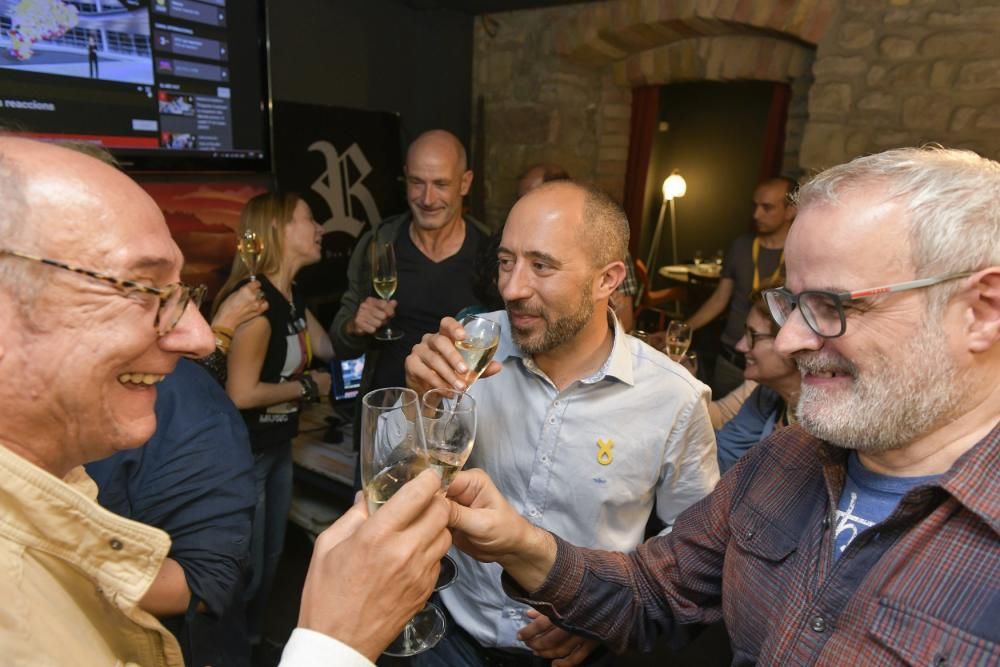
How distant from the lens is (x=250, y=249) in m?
2.76

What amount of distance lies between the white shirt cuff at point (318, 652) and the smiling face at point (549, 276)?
1.00 m

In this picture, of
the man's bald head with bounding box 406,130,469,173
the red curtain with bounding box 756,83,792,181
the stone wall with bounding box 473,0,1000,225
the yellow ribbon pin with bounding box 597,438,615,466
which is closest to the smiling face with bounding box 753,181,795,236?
the stone wall with bounding box 473,0,1000,225

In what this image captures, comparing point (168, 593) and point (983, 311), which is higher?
point (983, 311)

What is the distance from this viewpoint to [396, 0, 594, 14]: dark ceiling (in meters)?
5.16

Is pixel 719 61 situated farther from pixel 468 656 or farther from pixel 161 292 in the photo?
pixel 161 292

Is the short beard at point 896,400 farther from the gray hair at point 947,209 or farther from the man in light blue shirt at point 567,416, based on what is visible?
the man in light blue shirt at point 567,416

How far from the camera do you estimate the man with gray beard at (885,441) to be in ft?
2.98

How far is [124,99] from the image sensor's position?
10.6 ft

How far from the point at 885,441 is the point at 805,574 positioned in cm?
26

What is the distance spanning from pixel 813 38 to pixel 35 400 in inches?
193

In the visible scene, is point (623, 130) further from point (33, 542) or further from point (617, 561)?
point (33, 542)

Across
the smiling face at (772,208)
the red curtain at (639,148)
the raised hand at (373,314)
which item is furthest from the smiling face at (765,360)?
the red curtain at (639,148)

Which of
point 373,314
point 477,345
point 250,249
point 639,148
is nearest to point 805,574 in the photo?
point 477,345

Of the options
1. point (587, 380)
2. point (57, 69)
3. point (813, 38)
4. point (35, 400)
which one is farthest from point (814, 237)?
point (813, 38)
